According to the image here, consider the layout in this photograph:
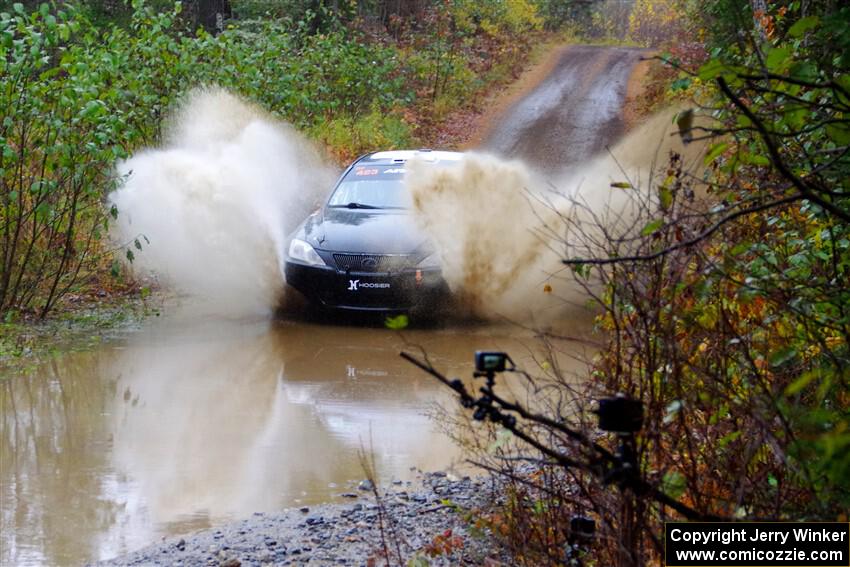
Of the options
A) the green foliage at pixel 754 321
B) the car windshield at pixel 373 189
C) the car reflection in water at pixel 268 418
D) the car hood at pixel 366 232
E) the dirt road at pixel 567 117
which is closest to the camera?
the green foliage at pixel 754 321

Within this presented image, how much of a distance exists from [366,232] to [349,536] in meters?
6.70

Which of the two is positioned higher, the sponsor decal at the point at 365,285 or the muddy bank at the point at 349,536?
the sponsor decal at the point at 365,285

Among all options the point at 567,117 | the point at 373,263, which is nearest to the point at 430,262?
the point at 373,263

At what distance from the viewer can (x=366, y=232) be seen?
12.6 metres

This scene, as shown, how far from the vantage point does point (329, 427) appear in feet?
28.5

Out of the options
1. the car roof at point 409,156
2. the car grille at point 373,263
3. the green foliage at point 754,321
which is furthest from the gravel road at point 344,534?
the car roof at point 409,156

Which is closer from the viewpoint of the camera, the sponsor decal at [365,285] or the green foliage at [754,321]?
the green foliage at [754,321]

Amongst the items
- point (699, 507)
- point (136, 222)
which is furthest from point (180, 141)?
point (699, 507)

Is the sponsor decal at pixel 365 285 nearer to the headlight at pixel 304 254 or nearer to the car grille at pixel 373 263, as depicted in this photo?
the car grille at pixel 373 263

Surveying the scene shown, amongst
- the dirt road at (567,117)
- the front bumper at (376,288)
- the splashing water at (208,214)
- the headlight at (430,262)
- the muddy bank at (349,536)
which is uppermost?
the dirt road at (567,117)

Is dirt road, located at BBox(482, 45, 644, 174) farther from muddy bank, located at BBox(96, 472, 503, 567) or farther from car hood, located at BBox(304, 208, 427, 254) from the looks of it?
muddy bank, located at BBox(96, 472, 503, 567)

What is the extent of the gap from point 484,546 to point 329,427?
10.1 feet

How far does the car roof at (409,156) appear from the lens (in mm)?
13703

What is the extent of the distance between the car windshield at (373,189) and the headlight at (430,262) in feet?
3.92
